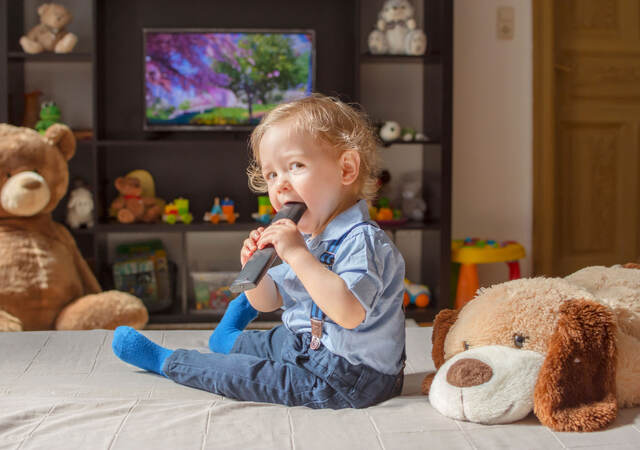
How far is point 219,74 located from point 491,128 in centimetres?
123

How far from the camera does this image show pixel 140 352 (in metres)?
1.30

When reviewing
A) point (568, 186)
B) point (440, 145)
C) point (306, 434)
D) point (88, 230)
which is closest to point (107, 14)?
Answer: point (88, 230)

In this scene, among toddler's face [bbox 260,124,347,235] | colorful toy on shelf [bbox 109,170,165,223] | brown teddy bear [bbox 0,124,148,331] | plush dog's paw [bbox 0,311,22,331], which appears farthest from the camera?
colorful toy on shelf [bbox 109,170,165,223]

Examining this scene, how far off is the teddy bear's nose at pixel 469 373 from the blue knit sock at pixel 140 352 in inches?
20.5

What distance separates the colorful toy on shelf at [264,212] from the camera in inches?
119

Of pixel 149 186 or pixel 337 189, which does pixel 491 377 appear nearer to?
pixel 337 189

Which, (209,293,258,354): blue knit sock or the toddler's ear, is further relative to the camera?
(209,293,258,354): blue knit sock

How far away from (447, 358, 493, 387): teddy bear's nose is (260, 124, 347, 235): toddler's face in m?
0.36

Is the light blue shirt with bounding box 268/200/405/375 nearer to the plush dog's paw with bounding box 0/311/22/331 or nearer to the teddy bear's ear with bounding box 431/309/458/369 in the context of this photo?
→ the teddy bear's ear with bounding box 431/309/458/369

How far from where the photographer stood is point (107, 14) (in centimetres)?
313

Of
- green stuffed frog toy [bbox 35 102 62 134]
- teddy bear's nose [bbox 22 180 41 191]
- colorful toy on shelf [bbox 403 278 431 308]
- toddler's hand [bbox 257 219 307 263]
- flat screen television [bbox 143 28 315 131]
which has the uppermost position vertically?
flat screen television [bbox 143 28 315 131]

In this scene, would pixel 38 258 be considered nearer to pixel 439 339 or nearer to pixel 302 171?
pixel 302 171

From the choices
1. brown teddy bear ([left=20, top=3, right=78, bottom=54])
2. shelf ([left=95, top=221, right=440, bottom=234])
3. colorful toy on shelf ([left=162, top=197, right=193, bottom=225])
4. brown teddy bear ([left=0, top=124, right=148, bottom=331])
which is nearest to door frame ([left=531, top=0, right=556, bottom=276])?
shelf ([left=95, top=221, right=440, bottom=234])

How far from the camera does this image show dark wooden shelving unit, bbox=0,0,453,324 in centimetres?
294
